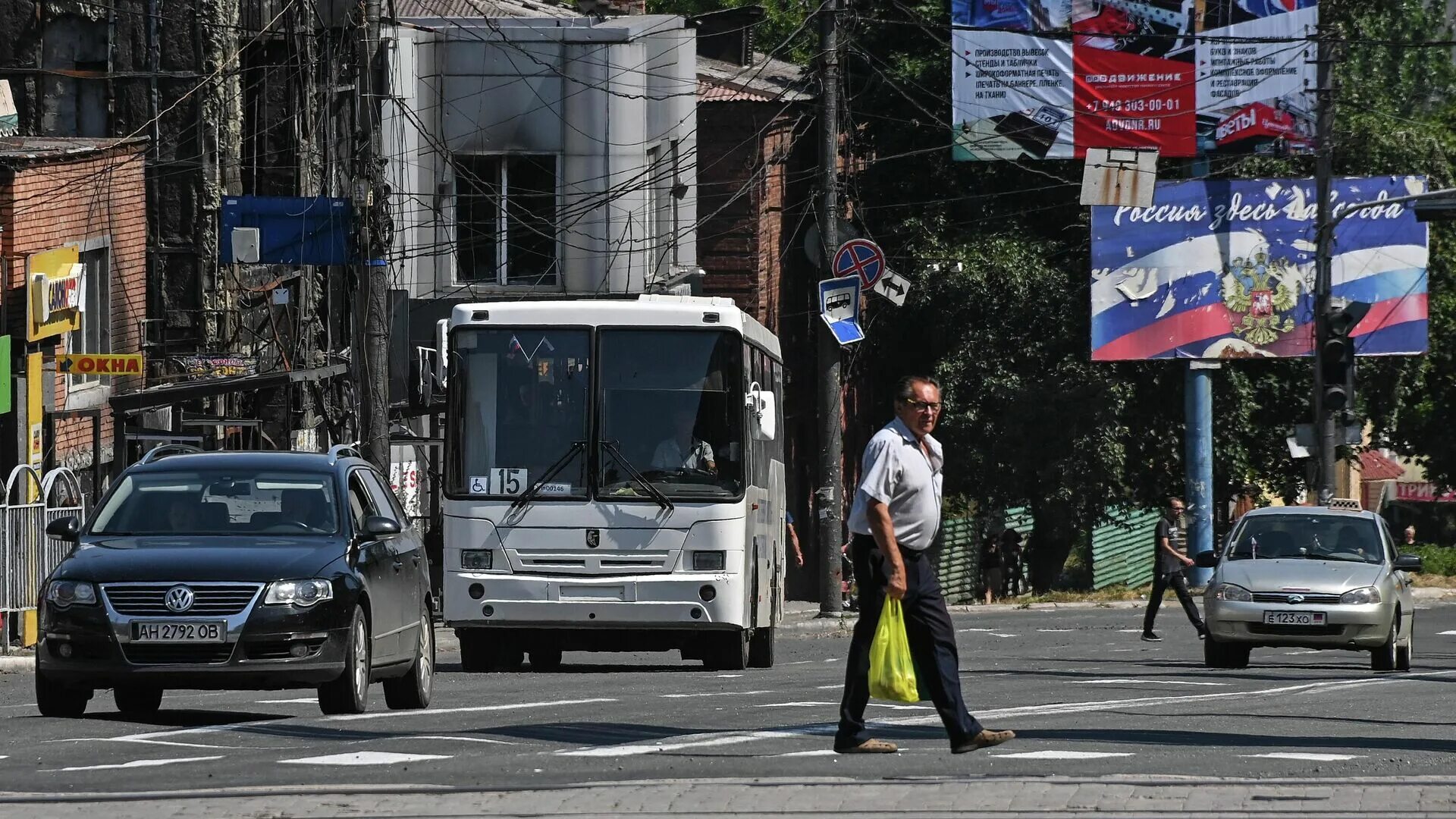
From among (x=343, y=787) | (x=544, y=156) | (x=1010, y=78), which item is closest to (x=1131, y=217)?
(x=1010, y=78)

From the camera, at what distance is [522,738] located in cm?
1236

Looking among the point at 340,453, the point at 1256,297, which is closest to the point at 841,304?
the point at 1256,297

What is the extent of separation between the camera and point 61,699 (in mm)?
14000

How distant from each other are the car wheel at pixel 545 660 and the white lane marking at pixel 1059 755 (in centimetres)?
1050

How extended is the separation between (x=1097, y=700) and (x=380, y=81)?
1223 cm

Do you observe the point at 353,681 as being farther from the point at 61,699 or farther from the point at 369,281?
the point at 369,281

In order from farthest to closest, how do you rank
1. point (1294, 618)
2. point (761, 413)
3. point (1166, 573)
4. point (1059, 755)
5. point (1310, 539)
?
1. point (1166, 573)
2. point (1310, 539)
3. point (1294, 618)
4. point (761, 413)
5. point (1059, 755)

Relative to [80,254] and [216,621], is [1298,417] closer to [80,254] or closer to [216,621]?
[80,254]

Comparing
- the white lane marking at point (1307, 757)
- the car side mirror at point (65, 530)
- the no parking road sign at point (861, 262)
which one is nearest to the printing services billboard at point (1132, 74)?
the no parking road sign at point (861, 262)

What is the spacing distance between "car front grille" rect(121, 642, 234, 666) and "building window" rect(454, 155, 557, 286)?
902 inches

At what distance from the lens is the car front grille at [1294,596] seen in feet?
71.1

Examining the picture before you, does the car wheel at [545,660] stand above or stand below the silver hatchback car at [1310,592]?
below

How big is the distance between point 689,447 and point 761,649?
2.93 meters

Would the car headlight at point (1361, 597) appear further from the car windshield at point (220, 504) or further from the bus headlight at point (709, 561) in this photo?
the car windshield at point (220, 504)
